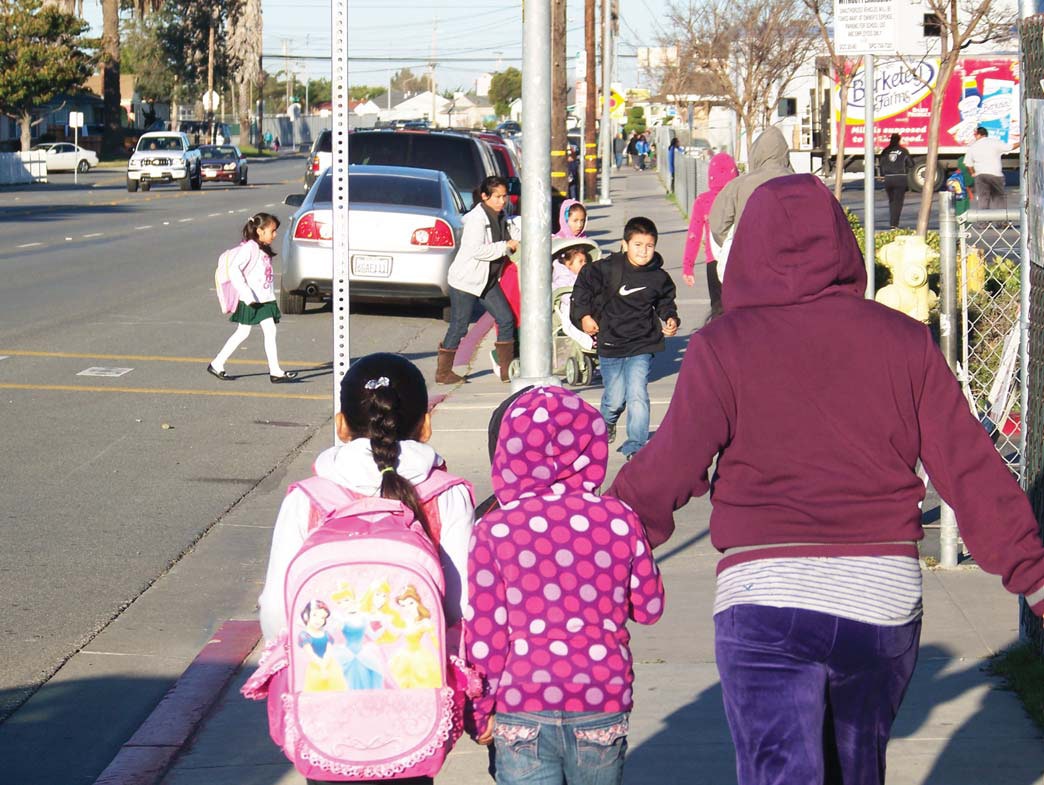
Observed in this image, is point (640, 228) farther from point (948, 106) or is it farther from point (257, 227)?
point (948, 106)

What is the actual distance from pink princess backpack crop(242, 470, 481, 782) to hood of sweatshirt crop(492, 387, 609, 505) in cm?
29

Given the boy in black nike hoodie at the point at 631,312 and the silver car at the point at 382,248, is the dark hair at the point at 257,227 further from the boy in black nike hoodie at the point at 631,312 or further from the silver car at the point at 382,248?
the boy in black nike hoodie at the point at 631,312

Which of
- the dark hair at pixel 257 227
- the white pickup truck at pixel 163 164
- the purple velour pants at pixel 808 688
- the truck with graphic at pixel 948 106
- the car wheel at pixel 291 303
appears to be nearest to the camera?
the purple velour pants at pixel 808 688

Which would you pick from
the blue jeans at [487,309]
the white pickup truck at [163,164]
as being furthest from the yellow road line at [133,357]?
the white pickup truck at [163,164]

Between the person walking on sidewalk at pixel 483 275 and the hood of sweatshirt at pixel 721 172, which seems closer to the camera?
the person walking on sidewalk at pixel 483 275

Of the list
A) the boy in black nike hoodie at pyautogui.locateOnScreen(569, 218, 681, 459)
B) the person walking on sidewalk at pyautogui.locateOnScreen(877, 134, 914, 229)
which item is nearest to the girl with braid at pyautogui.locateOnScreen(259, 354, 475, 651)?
the boy in black nike hoodie at pyautogui.locateOnScreen(569, 218, 681, 459)

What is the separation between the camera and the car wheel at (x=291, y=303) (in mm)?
17406

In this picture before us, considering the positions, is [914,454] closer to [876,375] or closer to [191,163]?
[876,375]

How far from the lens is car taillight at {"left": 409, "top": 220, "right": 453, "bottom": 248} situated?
16.4m

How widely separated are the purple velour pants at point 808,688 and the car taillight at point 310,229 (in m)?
13.5

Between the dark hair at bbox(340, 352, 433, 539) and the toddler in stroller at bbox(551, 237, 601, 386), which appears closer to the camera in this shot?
the dark hair at bbox(340, 352, 433, 539)

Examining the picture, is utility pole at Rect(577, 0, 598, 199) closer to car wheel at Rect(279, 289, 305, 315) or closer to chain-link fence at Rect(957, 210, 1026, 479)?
car wheel at Rect(279, 289, 305, 315)

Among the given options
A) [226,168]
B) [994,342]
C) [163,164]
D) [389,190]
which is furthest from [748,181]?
[226,168]

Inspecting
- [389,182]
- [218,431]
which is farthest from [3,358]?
[389,182]
